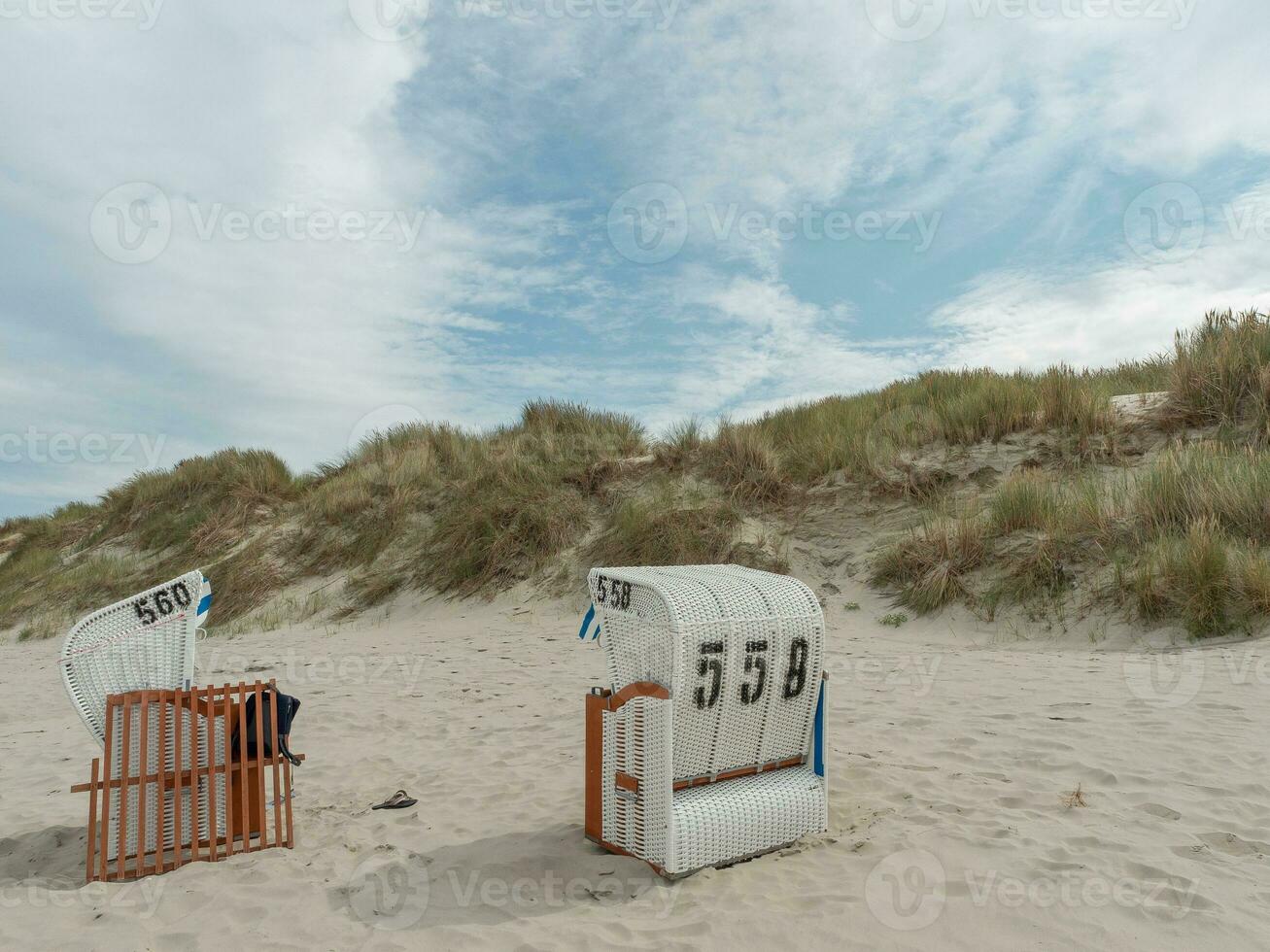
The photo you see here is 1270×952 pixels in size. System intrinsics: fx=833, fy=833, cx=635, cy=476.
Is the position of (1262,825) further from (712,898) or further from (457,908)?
(457,908)

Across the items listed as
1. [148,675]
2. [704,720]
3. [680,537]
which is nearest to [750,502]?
[680,537]

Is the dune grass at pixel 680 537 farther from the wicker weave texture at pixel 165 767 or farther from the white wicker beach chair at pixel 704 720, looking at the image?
the wicker weave texture at pixel 165 767

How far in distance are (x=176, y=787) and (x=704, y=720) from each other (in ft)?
8.94

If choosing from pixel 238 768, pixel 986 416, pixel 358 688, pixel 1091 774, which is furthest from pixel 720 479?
pixel 238 768

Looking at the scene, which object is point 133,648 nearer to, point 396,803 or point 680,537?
point 396,803

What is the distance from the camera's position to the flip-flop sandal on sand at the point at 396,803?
5113mm

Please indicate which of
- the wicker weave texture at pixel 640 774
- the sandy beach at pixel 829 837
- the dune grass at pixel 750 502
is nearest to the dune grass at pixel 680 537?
the dune grass at pixel 750 502

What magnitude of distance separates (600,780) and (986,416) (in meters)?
10.5

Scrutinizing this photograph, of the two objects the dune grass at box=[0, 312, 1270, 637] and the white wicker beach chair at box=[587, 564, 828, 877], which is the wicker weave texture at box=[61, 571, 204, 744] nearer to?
the white wicker beach chair at box=[587, 564, 828, 877]

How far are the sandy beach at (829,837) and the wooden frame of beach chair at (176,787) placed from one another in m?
0.17

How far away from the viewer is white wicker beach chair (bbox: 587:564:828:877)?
12.8ft

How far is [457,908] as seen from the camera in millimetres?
3768

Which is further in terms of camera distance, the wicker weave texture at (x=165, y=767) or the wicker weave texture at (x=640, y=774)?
the wicker weave texture at (x=165, y=767)

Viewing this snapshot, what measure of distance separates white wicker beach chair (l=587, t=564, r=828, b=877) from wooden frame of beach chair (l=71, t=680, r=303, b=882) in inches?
71.2
